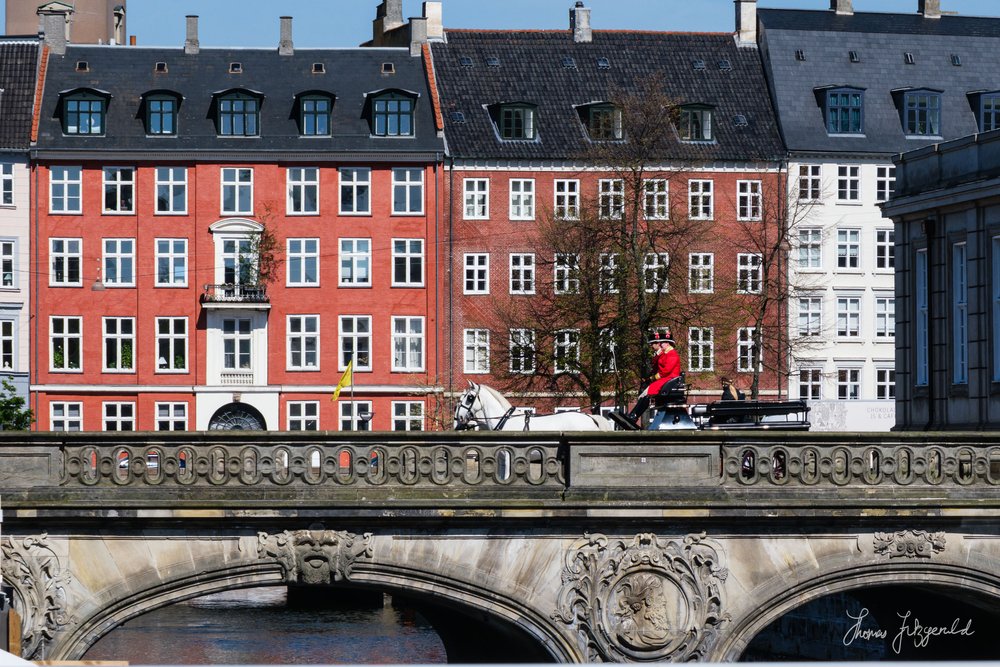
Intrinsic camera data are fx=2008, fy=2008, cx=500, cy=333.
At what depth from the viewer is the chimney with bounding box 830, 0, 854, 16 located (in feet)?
250

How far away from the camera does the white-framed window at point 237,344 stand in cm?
6794

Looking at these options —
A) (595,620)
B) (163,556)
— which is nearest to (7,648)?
(163,556)

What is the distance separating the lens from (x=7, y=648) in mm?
21766

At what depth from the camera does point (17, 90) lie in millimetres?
67875

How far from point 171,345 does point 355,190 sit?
8181 millimetres

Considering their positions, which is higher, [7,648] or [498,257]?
[498,257]

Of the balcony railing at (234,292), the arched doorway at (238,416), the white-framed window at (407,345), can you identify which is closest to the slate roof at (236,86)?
the balcony railing at (234,292)

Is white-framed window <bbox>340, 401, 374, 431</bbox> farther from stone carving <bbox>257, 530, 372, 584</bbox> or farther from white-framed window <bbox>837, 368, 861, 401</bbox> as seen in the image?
stone carving <bbox>257, 530, 372, 584</bbox>

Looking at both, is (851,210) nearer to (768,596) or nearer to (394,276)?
(394,276)

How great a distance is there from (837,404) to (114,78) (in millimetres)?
27748

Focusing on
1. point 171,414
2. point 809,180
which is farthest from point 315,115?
point 809,180

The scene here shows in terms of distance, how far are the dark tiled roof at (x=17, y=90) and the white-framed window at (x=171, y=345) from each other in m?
7.56

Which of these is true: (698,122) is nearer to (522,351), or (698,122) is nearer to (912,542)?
(522,351)

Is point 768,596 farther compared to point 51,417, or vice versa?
point 51,417
